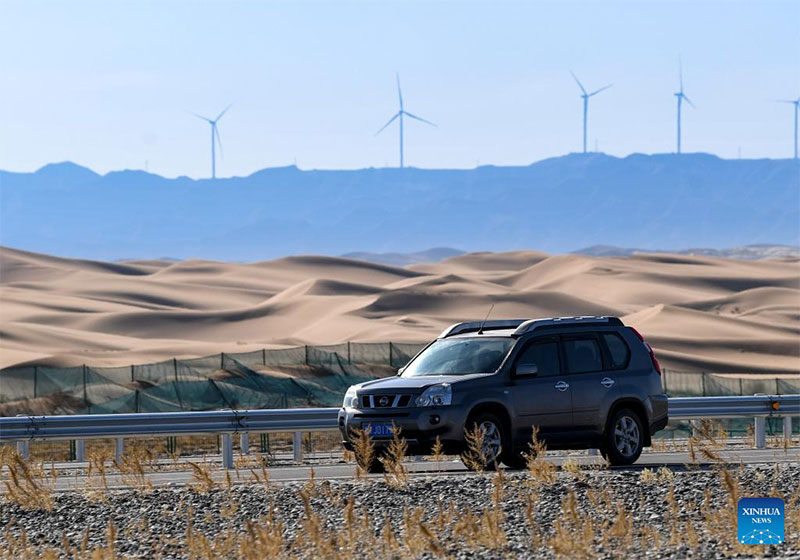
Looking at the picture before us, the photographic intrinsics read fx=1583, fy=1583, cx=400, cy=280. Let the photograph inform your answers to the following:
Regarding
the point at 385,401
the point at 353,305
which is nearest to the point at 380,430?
the point at 385,401

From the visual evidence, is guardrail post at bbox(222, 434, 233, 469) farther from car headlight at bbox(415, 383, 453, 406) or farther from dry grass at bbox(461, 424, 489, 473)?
dry grass at bbox(461, 424, 489, 473)

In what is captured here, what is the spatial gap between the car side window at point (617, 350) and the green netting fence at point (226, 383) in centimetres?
1425

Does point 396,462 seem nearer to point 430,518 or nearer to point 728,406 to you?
point 430,518

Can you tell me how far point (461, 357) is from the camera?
18.5 m

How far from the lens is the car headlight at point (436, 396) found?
17344mm

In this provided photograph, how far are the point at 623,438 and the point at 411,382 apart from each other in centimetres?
271

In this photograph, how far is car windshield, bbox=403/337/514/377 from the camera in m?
18.2

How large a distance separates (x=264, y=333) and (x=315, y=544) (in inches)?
3412

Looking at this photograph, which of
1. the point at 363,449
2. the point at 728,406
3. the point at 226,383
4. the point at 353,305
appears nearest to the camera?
the point at 363,449

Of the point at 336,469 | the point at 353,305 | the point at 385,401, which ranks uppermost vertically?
the point at 353,305

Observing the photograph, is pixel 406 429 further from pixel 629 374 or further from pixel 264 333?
pixel 264 333

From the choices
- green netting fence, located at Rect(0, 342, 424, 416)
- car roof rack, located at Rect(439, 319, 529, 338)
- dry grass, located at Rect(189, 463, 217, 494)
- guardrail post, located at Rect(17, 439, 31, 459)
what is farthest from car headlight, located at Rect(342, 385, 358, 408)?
green netting fence, located at Rect(0, 342, 424, 416)

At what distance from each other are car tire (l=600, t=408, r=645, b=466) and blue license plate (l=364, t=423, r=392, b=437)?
104 inches

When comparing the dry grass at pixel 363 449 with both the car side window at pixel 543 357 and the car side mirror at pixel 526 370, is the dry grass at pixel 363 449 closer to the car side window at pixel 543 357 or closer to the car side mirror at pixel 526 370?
the car side mirror at pixel 526 370
